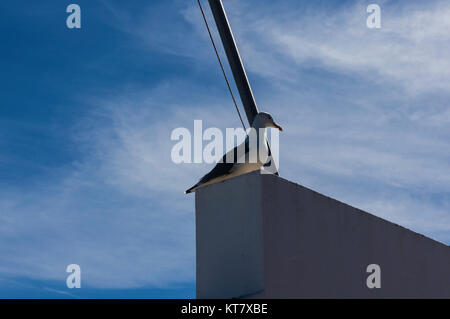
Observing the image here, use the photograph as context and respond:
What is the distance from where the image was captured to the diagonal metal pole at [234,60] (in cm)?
1183

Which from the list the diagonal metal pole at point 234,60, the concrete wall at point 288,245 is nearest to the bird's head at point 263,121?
the diagonal metal pole at point 234,60

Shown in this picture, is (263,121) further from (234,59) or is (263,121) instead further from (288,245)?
(288,245)

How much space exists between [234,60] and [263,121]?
1129mm

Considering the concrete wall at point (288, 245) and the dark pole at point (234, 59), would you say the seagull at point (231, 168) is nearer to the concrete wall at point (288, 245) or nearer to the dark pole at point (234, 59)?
the dark pole at point (234, 59)

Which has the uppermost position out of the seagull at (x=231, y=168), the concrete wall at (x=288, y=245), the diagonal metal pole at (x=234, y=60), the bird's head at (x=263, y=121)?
the diagonal metal pole at (x=234, y=60)

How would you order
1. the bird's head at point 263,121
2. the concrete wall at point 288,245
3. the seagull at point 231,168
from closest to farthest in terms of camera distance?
the concrete wall at point 288,245
the seagull at point 231,168
the bird's head at point 263,121

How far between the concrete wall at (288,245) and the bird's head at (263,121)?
116 inches

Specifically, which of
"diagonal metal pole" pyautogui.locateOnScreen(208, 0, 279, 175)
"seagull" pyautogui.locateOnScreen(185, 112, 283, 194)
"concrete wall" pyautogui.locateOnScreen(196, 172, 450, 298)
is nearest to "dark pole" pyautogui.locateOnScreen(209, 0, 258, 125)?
"diagonal metal pole" pyautogui.locateOnScreen(208, 0, 279, 175)

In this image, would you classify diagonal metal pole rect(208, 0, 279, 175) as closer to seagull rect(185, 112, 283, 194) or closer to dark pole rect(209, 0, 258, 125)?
dark pole rect(209, 0, 258, 125)

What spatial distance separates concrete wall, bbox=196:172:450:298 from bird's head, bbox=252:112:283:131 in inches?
116

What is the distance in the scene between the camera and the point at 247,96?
11.9 m

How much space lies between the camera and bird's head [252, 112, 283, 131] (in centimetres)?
1161

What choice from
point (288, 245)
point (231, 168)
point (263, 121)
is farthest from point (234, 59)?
point (288, 245)
